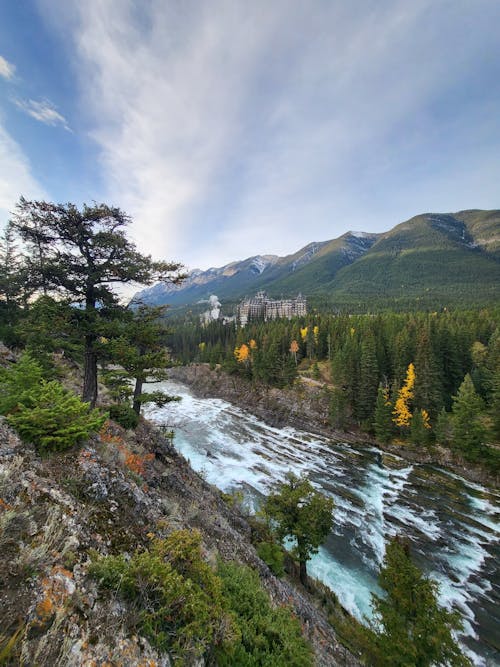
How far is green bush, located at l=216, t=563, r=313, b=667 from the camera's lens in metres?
5.31

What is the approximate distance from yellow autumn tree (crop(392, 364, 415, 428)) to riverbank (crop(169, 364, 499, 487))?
147 inches

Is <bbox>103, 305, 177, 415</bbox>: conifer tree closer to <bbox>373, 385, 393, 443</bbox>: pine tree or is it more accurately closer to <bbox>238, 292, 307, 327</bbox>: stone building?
<bbox>373, 385, 393, 443</bbox>: pine tree

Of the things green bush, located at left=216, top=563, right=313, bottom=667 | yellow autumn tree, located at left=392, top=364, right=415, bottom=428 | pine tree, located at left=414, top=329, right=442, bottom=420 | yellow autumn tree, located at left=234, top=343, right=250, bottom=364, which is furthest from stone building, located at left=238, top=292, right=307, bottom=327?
green bush, located at left=216, top=563, right=313, bottom=667

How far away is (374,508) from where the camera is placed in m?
25.7

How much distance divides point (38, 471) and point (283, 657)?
624 cm

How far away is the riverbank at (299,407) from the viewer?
3522cm

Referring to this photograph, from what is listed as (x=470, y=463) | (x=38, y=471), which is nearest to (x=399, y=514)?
(x=470, y=463)

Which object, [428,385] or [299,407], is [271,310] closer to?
[299,407]

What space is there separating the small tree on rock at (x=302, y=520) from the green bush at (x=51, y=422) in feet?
41.8

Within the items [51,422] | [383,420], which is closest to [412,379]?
[383,420]

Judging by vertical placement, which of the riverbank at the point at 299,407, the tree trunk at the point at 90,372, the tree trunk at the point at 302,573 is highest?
the tree trunk at the point at 90,372

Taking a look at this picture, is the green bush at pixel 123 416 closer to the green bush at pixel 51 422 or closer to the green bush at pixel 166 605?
the green bush at pixel 51 422

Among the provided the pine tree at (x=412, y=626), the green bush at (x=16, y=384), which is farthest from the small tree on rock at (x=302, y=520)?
the green bush at (x=16, y=384)

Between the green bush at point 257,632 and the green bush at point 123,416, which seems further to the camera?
the green bush at point 123,416
